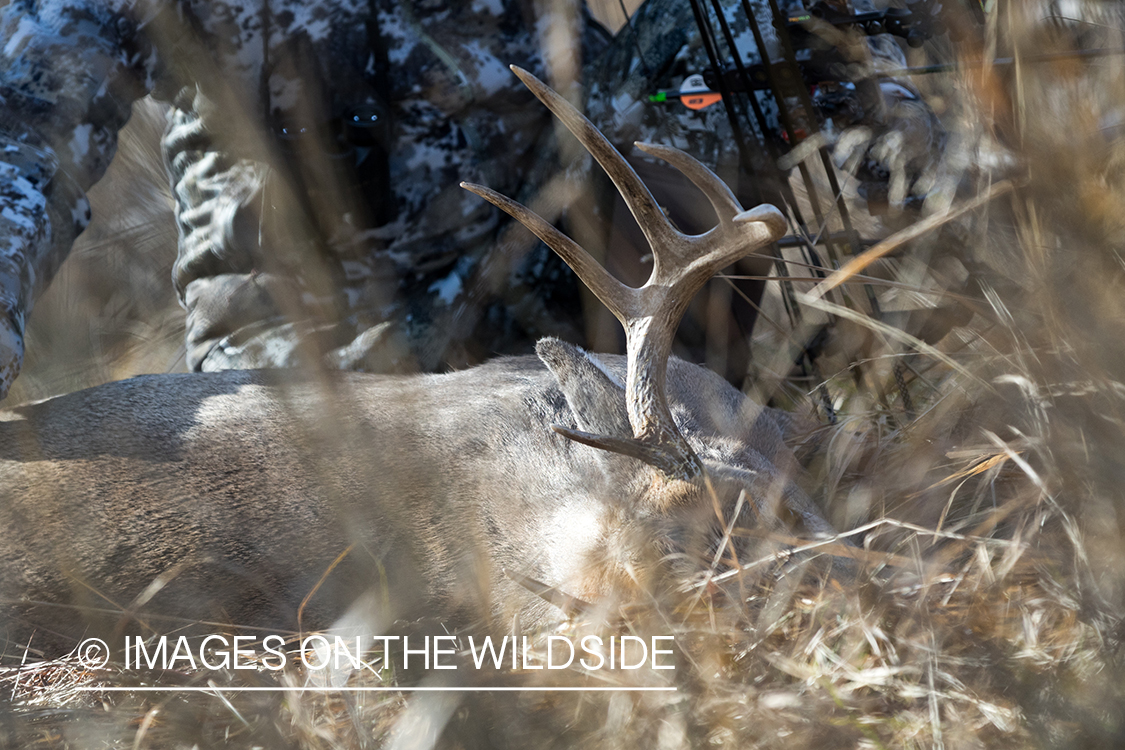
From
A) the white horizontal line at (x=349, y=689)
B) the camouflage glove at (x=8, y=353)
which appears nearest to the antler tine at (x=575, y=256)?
the white horizontal line at (x=349, y=689)

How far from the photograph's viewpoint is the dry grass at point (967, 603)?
41.6 inches

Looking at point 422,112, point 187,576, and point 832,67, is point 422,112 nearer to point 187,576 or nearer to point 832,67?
point 832,67

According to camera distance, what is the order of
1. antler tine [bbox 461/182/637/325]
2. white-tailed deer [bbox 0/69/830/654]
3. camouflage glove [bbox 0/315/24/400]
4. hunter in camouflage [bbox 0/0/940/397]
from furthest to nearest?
1. hunter in camouflage [bbox 0/0/940/397]
2. camouflage glove [bbox 0/315/24/400]
3. white-tailed deer [bbox 0/69/830/654]
4. antler tine [bbox 461/182/637/325]

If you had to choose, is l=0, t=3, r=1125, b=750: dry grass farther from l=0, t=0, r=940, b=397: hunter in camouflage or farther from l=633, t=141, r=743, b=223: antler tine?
l=0, t=0, r=940, b=397: hunter in camouflage

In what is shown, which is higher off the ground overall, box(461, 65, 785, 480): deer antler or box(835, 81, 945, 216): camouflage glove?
box(461, 65, 785, 480): deer antler

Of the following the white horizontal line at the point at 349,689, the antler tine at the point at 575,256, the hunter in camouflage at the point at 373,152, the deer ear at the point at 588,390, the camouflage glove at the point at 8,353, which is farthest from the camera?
the hunter in camouflage at the point at 373,152

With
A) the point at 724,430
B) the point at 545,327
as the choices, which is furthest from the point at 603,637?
the point at 545,327

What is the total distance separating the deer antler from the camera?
1.58 m

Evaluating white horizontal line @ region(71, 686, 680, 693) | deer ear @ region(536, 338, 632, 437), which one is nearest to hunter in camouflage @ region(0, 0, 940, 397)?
deer ear @ region(536, 338, 632, 437)

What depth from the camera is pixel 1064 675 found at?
1.09 m

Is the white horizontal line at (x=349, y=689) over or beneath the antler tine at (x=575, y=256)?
beneath

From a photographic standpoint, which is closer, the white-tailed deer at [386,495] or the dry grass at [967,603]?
the dry grass at [967,603]

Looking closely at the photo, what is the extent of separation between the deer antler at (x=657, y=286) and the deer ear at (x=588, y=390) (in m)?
0.10

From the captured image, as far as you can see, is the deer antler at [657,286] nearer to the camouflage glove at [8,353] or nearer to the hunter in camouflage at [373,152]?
the camouflage glove at [8,353]
